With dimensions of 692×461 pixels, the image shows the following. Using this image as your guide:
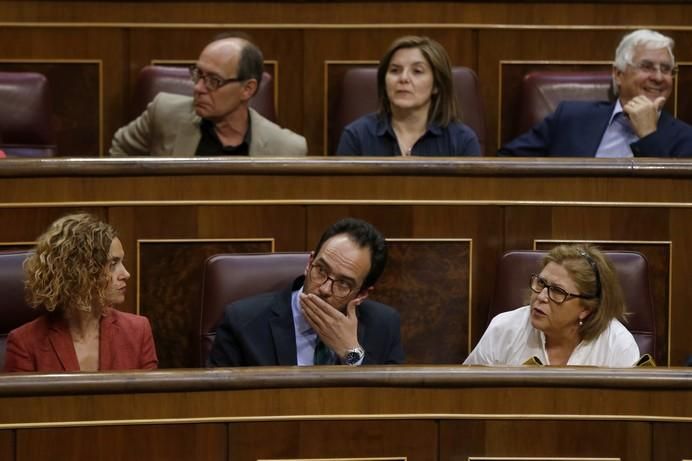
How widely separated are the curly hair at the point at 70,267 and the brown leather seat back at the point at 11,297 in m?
0.03

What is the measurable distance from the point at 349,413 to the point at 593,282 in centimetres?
38

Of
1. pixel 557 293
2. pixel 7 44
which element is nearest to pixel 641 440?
pixel 557 293

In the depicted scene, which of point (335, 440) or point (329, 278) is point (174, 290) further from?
point (335, 440)

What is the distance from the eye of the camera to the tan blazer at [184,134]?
1823 millimetres

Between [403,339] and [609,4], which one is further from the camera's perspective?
[609,4]

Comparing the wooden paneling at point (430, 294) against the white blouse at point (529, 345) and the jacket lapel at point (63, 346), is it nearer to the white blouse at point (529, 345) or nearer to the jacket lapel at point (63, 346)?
the white blouse at point (529, 345)

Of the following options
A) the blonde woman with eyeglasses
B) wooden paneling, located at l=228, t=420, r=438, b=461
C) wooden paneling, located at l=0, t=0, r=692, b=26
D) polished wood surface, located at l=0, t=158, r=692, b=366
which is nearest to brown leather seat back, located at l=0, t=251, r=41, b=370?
polished wood surface, located at l=0, t=158, r=692, b=366

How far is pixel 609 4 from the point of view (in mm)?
2029

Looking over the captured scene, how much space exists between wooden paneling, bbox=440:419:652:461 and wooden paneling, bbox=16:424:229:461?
0.63ft

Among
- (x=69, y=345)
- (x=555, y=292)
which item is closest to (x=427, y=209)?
(x=555, y=292)

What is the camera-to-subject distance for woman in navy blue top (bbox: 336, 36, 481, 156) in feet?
5.97

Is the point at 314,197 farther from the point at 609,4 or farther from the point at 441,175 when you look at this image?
the point at 609,4

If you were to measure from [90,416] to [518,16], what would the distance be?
3.47ft

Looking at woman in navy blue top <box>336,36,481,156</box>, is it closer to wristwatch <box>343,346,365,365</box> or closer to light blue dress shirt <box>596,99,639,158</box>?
light blue dress shirt <box>596,99,639,158</box>
